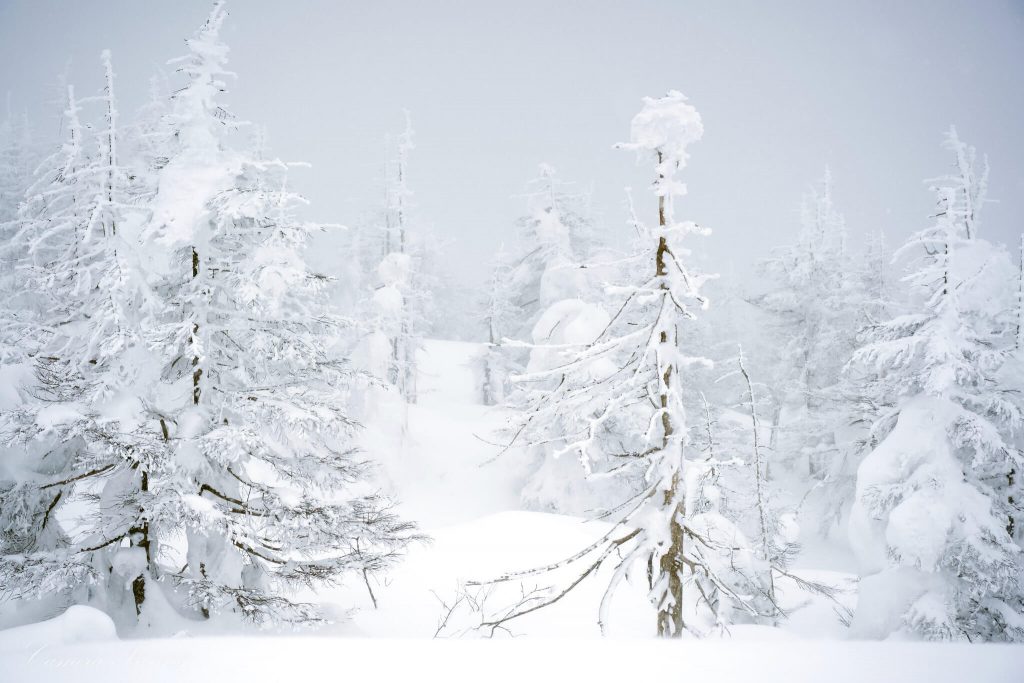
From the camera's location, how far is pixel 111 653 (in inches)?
123

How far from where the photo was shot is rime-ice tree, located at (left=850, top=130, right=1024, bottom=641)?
7.87 metres

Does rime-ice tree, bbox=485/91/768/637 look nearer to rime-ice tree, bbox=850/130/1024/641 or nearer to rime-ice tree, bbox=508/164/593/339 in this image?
rime-ice tree, bbox=850/130/1024/641

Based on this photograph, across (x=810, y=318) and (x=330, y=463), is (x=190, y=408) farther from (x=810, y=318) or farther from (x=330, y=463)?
(x=810, y=318)

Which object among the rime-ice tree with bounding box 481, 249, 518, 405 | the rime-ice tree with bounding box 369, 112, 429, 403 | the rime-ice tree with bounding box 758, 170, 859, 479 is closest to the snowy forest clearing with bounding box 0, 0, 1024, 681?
the rime-ice tree with bounding box 758, 170, 859, 479

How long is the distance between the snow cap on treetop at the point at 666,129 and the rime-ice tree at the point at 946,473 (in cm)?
613

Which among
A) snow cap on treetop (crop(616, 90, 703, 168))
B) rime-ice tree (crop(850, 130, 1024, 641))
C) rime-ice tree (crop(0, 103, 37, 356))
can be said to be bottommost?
rime-ice tree (crop(850, 130, 1024, 641))

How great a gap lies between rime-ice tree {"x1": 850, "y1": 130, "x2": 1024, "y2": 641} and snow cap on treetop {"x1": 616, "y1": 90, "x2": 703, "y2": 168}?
20.1ft

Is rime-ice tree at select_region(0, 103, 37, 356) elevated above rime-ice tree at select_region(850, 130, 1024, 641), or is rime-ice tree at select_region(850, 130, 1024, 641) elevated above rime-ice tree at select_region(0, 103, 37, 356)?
rime-ice tree at select_region(0, 103, 37, 356)

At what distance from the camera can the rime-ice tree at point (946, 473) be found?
7.87m

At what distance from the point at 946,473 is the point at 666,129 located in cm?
731

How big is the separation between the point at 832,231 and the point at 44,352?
32682 mm

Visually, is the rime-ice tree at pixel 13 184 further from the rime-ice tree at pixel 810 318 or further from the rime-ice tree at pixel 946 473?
the rime-ice tree at pixel 810 318

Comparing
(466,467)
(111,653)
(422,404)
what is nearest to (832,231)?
(466,467)

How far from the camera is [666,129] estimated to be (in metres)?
5.39
